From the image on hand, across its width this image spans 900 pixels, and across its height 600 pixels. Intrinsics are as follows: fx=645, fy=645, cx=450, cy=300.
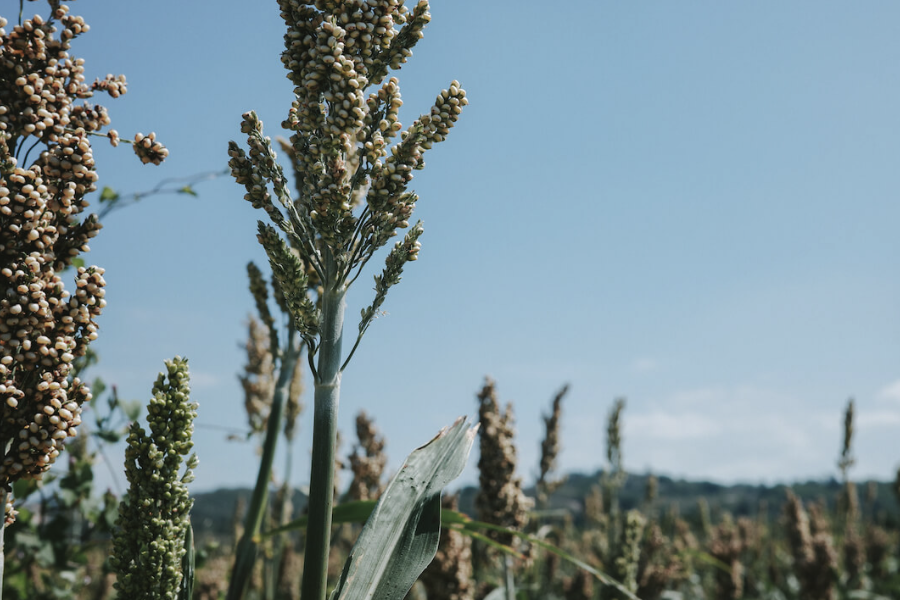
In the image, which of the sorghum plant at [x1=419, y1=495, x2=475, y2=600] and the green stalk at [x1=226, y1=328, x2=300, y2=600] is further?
the sorghum plant at [x1=419, y1=495, x2=475, y2=600]

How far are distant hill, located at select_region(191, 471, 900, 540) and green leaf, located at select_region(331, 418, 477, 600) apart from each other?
0.48 m

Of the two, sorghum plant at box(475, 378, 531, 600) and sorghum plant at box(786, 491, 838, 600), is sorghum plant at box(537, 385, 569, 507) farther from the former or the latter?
sorghum plant at box(786, 491, 838, 600)

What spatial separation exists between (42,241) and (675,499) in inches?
1513

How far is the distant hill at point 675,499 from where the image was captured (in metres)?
8.68

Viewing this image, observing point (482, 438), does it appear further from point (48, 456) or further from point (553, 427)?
point (48, 456)

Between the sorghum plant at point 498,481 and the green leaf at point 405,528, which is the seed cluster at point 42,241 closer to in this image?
the green leaf at point 405,528

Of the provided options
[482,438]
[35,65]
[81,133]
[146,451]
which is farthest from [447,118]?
[482,438]

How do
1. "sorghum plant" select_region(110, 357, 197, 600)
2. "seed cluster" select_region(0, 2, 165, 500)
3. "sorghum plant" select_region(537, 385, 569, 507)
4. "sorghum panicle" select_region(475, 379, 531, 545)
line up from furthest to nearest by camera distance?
"sorghum plant" select_region(537, 385, 569, 507) → "sorghum panicle" select_region(475, 379, 531, 545) → "sorghum plant" select_region(110, 357, 197, 600) → "seed cluster" select_region(0, 2, 165, 500)

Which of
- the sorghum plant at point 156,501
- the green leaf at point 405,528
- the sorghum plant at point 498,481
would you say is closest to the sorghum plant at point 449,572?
the sorghum plant at point 498,481

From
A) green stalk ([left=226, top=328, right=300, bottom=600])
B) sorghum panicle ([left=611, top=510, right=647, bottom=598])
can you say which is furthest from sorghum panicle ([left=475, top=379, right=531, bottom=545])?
green stalk ([left=226, top=328, right=300, bottom=600])

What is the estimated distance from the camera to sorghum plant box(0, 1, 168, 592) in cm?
148

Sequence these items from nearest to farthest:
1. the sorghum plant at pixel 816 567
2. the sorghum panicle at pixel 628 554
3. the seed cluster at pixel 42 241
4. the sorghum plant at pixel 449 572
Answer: the seed cluster at pixel 42 241, the sorghum plant at pixel 449 572, the sorghum panicle at pixel 628 554, the sorghum plant at pixel 816 567

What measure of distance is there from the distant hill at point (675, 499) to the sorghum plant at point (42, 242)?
1.47 ft

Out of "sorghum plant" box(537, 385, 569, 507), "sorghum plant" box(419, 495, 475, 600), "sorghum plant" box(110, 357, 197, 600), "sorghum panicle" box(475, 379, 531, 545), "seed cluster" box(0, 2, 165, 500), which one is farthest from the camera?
"sorghum plant" box(537, 385, 569, 507)
